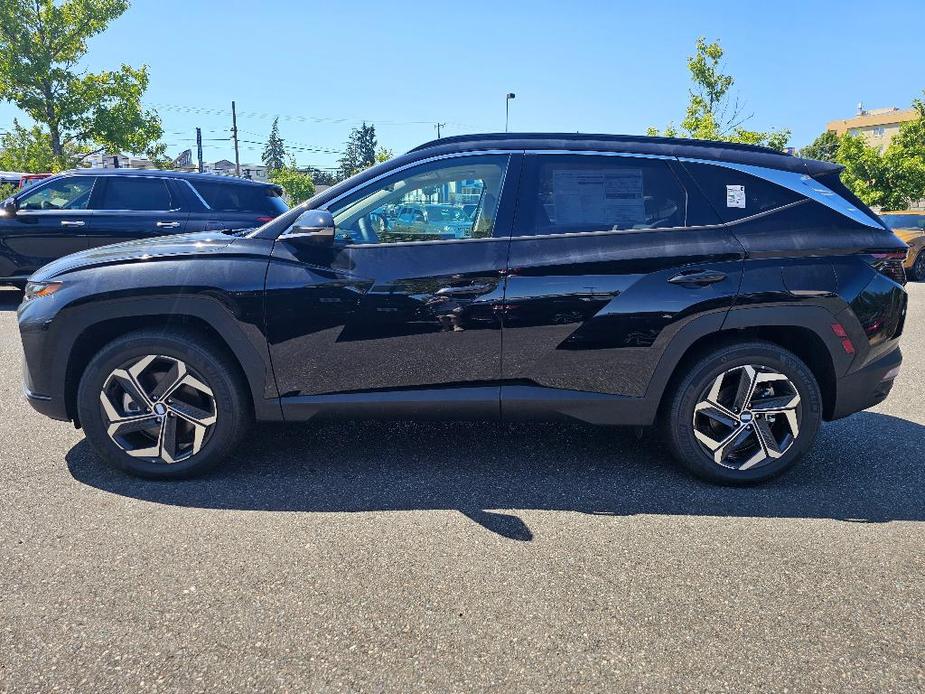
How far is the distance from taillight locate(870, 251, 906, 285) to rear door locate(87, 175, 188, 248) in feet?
27.0

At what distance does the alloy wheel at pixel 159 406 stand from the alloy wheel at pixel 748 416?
257 centimetres

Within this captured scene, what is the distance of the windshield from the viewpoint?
1495cm

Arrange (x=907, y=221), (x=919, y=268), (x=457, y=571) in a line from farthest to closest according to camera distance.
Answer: (x=907, y=221) → (x=919, y=268) → (x=457, y=571)

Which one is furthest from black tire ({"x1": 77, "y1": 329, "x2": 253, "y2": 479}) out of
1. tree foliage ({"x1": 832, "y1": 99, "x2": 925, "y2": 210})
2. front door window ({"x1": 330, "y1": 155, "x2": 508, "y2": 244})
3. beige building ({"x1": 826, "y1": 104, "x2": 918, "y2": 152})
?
beige building ({"x1": 826, "y1": 104, "x2": 918, "y2": 152})

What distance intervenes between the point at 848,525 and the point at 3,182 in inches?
976

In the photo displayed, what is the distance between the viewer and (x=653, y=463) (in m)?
3.98

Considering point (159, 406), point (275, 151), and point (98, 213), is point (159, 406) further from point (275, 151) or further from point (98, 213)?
point (275, 151)

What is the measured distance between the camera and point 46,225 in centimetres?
A: 929

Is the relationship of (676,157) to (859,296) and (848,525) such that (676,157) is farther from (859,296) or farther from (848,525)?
(848,525)

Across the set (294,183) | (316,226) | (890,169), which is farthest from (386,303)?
(294,183)

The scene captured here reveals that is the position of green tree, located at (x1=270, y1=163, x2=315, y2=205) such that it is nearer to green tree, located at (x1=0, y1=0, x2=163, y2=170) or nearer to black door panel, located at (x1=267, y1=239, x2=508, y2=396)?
green tree, located at (x1=0, y1=0, x2=163, y2=170)

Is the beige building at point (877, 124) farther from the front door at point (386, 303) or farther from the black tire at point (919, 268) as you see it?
the front door at point (386, 303)

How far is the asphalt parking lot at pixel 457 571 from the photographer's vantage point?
2.22 m

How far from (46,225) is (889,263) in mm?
9743
